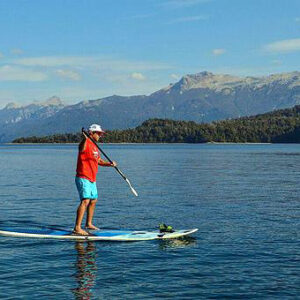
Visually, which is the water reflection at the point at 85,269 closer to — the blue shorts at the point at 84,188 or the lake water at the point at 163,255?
the lake water at the point at 163,255

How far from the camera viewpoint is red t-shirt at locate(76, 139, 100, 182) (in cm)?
1988

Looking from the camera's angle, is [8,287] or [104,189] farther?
[104,189]

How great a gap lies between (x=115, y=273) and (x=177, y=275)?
74.7 inches

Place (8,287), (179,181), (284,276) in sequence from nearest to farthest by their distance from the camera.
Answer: (8,287), (284,276), (179,181)

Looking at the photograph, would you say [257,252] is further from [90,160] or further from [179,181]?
[179,181]

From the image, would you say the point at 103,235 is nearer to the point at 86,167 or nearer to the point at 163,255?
the point at 86,167

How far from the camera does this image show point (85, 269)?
16125 millimetres

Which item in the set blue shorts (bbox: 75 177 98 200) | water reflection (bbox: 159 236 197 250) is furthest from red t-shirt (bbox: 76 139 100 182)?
water reflection (bbox: 159 236 197 250)

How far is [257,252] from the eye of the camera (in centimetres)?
1811

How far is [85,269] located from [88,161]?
512 centimetres

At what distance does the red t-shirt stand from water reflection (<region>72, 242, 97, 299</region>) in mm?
2663

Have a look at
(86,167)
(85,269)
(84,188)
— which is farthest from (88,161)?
(85,269)

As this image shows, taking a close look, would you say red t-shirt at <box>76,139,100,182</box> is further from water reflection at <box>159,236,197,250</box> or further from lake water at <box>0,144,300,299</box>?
water reflection at <box>159,236,197,250</box>

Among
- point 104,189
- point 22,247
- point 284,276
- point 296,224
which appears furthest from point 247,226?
point 104,189
